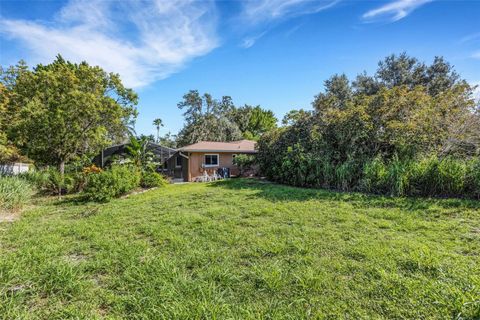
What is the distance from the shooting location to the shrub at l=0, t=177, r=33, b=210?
7.73 m

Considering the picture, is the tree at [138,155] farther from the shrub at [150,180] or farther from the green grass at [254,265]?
the green grass at [254,265]

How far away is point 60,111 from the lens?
1207cm

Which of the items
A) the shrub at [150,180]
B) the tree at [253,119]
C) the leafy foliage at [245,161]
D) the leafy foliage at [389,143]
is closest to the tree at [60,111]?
the shrub at [150,180]

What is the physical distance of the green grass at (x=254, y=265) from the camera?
8.36 feet

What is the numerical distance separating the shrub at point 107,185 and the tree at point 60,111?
4.84m

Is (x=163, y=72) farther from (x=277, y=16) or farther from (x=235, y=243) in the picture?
(x=235, y=243)

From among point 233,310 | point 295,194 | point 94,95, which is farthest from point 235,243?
point 94,95

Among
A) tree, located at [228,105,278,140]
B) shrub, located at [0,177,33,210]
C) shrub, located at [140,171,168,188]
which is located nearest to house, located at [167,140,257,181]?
shrub, located at [140,171,168,188]

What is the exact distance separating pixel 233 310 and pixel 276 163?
430 inches

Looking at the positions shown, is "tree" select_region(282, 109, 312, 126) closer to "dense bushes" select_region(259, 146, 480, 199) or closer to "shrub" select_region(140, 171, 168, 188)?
"dense bushes" select_region(259, 146, 480, 199)

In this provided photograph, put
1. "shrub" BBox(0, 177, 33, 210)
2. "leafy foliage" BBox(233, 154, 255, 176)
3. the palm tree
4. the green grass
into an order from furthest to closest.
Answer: the palm tree → "leafy foliage" BBox(233, 154, 255, 176) → "shrub" BBox(0, 177, 33, 210) → the green grass

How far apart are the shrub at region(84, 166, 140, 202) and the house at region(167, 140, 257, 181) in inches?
254

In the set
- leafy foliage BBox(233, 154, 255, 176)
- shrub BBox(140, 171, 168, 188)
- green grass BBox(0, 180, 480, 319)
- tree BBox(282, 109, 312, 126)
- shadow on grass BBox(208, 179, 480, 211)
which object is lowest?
green grass BBox(0, 180, 480, 319)

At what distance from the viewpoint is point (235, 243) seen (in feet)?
14.3
